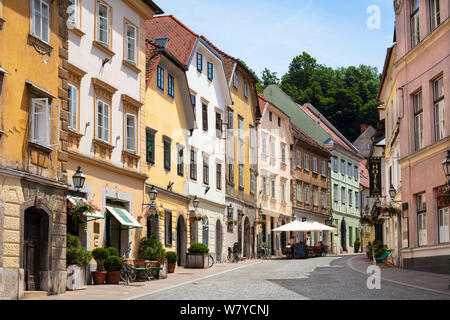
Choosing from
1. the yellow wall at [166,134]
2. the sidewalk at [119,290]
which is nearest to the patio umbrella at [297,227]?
the yellow wall at [166,134]

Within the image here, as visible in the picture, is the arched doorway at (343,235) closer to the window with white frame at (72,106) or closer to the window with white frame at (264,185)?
the window with white frame at (264,185)

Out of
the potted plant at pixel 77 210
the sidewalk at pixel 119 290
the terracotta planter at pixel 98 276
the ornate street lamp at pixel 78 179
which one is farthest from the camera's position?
the terracotta planter at pixel 98 276

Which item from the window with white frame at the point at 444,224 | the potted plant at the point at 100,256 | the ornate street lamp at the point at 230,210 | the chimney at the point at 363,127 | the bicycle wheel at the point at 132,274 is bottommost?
the bicycle wheel at the point at 132,274

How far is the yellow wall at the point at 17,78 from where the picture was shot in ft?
58.9

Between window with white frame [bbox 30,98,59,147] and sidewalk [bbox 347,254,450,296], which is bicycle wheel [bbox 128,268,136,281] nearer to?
window with white frame [bbox 30,98,59,147]

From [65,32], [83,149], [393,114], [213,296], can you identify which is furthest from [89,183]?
[393,114]

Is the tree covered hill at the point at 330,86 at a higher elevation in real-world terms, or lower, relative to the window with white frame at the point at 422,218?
higher

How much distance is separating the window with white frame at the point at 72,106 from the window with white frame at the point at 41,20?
3.81 metres

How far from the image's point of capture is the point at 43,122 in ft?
64.7

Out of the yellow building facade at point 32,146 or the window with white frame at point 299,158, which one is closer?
the yellow building facade at point 32,146

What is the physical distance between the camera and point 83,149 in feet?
80.3

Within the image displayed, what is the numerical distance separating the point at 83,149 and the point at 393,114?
1781cm

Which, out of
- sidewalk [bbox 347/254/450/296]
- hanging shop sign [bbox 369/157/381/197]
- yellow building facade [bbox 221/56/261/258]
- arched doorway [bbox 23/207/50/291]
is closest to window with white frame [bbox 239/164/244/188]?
yellow building facade [bbox 221/56/261/258]

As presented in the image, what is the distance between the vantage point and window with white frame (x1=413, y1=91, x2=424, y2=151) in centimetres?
2820
